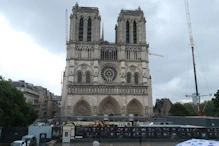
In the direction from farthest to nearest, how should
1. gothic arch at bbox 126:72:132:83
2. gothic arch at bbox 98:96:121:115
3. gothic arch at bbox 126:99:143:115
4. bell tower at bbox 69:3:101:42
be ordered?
1. bell tower at bbox 69:3:101:42
2. gothic arch at bbox 126:72:132:83
3. gothic arch at bbox 126:99:143:115
4. gothic arch at bbox 98:96:121:115

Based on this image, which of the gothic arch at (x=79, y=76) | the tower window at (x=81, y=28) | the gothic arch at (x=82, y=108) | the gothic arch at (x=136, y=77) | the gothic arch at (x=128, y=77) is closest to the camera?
the gothic arch at (x=82, y=108)

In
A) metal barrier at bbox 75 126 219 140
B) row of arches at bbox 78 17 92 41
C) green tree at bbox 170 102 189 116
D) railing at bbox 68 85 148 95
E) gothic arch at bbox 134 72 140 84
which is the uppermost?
row of arches at bbox 78 17 92 41

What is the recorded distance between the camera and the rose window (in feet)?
214

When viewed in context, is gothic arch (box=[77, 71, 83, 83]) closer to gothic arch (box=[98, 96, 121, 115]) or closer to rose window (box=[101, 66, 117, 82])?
rose window (box=[101, 66, 117, 82])

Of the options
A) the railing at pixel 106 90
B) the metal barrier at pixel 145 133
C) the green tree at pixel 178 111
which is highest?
the railing at pixel 106 90

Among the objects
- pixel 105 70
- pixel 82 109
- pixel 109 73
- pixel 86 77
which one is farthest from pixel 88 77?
pixel 82 109

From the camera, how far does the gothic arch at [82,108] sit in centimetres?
6128

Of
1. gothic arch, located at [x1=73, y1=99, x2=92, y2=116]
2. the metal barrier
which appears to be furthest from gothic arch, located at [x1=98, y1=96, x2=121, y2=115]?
the metal barrier

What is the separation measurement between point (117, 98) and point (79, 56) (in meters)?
16.0

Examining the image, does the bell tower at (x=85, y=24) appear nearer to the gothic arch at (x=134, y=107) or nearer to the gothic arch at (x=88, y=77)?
the gothic arch at (x=88, y=77)

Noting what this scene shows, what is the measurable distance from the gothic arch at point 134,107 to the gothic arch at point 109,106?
3089mm

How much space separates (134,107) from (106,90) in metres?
9.69

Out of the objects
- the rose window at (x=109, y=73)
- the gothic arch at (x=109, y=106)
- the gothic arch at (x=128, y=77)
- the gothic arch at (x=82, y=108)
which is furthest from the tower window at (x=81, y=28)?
the gothic arch at (x=109, y=106)

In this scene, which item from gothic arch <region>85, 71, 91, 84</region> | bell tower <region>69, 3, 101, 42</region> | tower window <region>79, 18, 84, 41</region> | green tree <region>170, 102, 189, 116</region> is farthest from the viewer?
green tree <region>170, 102, 189, 116</region>
